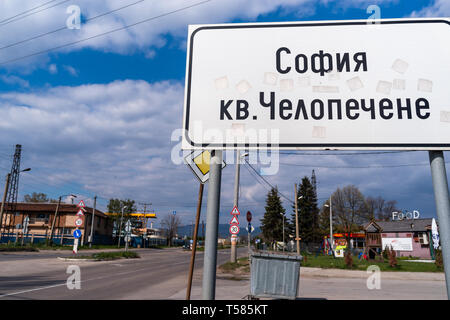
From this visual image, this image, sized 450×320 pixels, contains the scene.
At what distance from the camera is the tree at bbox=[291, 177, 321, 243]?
5766cm

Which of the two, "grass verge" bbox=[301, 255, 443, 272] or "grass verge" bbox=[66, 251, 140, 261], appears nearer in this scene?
"grass verge" bbox=[301, 255, 443, 272]

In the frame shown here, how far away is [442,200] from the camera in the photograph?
1774 millimetres

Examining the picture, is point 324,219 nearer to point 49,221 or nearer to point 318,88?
point 49,221

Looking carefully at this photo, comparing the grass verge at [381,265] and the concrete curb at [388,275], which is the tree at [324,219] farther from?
the concrete curb at [388,275]

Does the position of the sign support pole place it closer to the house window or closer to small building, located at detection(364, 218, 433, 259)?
small building, located at detection(364, 218, 433, 259)

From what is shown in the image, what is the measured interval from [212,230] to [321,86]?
47.9 inches

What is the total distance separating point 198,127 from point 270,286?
242 inches

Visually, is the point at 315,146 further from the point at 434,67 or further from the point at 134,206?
the point at 134,206

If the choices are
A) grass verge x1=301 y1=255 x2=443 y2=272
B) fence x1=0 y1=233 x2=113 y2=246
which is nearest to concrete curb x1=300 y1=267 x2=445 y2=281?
grass verge x1=301 y1=255 x2=443 y2=272

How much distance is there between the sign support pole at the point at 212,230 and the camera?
5.68 ft

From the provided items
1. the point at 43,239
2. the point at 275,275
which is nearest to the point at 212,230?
the point at 275,275

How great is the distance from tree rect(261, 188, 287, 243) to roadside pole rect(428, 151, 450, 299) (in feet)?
199

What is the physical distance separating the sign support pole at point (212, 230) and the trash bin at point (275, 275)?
582cm

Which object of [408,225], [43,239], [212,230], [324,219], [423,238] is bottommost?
[43,239]
